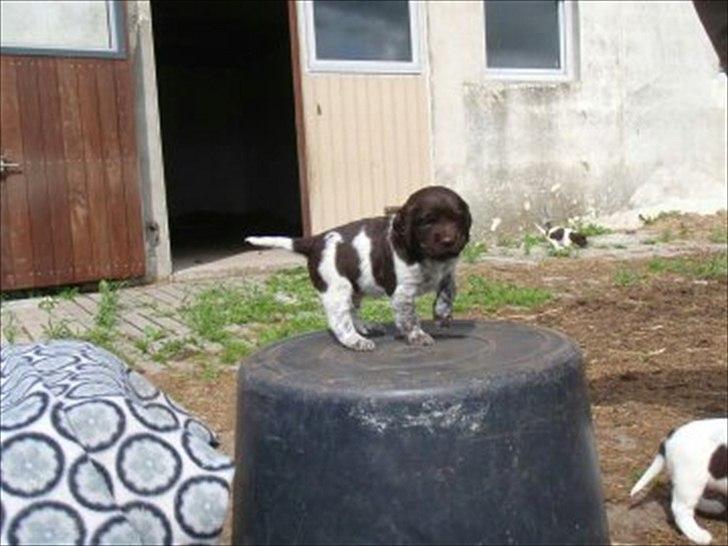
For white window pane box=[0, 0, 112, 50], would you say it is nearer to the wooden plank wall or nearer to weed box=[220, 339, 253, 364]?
the wooden plank wall

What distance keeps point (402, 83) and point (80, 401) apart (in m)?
7.20

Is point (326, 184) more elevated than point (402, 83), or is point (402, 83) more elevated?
point (402, 83)

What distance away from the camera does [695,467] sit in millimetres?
2547

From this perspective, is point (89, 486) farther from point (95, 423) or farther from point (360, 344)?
point (360, 344)

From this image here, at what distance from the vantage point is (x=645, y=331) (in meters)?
5.20

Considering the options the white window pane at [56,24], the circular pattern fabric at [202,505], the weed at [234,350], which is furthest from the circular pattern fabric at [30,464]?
the white window pane at [56,24]

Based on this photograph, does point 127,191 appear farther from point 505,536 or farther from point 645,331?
point 505,536

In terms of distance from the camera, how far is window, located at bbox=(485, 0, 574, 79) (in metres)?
9.98

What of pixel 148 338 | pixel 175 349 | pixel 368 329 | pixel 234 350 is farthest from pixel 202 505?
pixel 148 338

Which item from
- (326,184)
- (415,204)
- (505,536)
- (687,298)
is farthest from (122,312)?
(505,536)

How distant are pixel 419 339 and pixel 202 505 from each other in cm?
73

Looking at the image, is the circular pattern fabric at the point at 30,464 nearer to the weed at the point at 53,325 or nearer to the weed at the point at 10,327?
the weed at the point at 53,325

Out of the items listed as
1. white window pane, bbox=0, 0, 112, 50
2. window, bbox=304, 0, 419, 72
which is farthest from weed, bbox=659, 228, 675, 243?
white window pane, bbox=0, 0, 112, 50

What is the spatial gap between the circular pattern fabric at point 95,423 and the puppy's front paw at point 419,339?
2.65ft
